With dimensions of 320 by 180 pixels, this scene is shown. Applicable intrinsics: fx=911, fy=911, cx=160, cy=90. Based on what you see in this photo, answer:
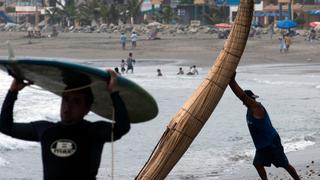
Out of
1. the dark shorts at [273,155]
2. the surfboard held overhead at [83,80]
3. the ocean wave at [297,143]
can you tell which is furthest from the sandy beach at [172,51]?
the surfboard held overhead at [83,80]

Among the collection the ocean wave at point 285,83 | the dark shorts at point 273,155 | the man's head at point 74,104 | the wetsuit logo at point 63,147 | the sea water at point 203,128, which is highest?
the man's head at point 74,104

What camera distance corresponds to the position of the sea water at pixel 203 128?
39.0 feet

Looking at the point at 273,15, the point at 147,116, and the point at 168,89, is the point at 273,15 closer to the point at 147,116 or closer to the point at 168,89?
the point at 168,89

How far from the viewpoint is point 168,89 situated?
2731 centimetres

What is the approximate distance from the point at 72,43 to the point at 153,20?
85.0 ft

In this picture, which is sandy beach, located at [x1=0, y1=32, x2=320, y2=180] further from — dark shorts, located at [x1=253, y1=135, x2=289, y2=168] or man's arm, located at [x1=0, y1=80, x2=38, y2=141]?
man's arm, located at [x1=0, y1=80, x2=38, y2=141]

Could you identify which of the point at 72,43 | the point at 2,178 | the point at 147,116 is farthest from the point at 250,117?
the point at 72,43

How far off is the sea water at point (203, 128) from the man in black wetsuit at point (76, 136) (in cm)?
24

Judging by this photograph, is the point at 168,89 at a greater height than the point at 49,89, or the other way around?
the point at 49,89

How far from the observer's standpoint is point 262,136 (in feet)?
24.8

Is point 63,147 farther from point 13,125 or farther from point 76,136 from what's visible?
point 13,125

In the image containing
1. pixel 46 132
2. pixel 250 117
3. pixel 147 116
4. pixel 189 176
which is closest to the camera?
pixel 46 132

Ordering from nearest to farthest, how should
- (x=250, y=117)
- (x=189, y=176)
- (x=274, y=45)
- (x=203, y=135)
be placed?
(x=250, y=117)
(x=189, y=176)
(x=203, y=135)
(x=274, y=45)

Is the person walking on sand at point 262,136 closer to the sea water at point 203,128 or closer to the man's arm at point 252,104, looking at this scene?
the man's arm at point 252,104
